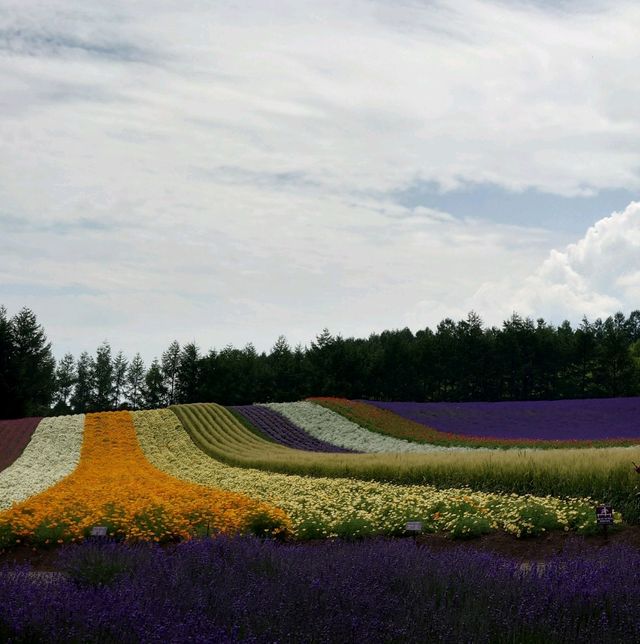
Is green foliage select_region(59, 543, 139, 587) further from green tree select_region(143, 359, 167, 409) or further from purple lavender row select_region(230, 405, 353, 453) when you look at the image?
green tree select_region(143, 359, 167, 409)

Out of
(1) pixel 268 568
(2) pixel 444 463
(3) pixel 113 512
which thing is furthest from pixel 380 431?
(1) pixel 268 568

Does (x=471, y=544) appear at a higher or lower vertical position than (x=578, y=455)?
lower

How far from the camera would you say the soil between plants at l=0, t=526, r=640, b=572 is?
11.6 meters

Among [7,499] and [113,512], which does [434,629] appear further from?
[7,499]

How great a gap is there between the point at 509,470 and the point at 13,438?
28.8 meters

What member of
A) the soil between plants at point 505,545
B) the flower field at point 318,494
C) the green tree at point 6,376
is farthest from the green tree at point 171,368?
the soil between plants at point 505,545

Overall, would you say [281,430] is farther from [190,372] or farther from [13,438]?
[190,372]

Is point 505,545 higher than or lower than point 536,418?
lower

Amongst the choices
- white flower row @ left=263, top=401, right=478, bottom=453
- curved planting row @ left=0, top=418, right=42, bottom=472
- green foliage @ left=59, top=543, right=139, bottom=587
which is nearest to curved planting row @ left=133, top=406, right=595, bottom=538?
green foliage @ left=59, top=543, right=139, bottom=587

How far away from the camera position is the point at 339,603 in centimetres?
614

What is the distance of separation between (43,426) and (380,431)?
17.6 m

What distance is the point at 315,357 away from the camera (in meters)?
68.8

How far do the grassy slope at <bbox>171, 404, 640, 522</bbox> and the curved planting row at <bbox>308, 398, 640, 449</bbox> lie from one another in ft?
35.8

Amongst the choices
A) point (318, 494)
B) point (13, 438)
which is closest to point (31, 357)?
point (13, 438)
